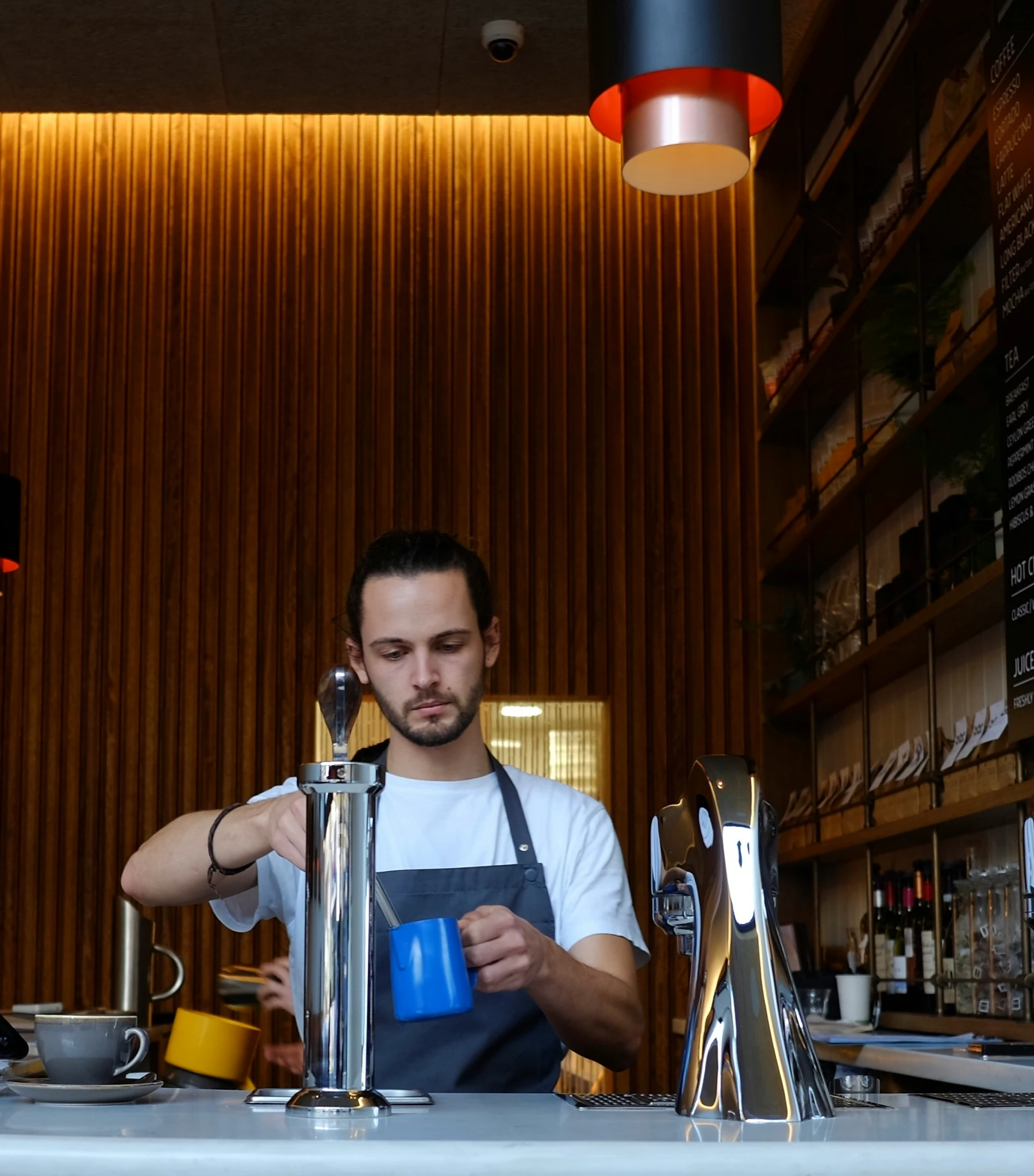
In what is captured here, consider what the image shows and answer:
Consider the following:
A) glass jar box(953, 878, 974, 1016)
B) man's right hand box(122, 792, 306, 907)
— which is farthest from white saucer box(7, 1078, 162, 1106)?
glass jar box(953, 878, 974, 1016)

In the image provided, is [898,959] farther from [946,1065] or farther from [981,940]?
[946,1065]

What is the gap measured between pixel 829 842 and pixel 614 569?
1464 millimetres

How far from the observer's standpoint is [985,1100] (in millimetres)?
1310

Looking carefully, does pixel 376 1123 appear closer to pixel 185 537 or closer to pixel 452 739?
pixel 452 739

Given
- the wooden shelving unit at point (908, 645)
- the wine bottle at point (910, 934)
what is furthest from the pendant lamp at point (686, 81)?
the wine bottle at point (910, 934)

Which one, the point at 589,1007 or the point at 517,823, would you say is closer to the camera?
the point at 589,1007

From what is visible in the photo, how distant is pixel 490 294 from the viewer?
18.0ft

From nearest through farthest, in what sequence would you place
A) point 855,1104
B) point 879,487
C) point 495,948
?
point 855,1104 → point 495,948 → point 879,487

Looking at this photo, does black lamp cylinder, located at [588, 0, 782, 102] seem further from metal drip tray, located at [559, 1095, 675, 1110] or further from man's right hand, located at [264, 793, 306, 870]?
metal drip tray, located at [559, 1095, 675, 1110]

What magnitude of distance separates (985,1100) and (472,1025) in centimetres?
81

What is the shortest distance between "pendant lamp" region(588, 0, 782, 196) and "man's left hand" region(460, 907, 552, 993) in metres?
0.94

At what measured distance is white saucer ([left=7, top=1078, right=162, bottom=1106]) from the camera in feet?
4.20

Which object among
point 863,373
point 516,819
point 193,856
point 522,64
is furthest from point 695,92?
point 522,64

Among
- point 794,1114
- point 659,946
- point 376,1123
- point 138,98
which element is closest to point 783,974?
point 794,1114
